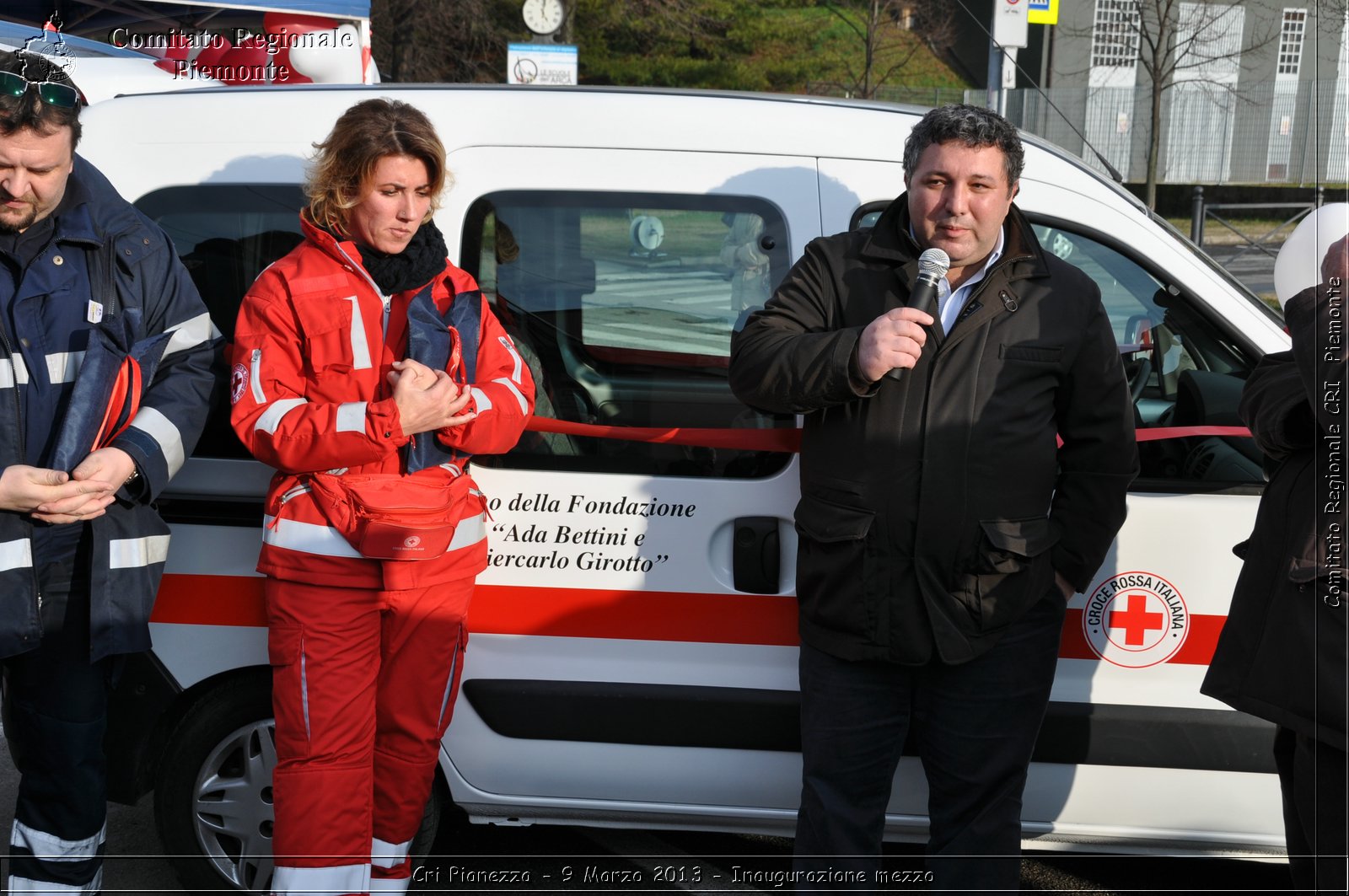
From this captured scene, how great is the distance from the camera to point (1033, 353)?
2.38 metres

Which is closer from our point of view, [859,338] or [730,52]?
[859,338]

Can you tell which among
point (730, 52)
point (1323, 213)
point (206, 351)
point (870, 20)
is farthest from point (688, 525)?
point (730, 52)

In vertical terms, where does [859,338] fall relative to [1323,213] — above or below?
below

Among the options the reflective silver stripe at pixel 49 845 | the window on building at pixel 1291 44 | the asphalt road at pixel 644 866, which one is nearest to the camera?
the reflective silver stripe at pixel 49 845

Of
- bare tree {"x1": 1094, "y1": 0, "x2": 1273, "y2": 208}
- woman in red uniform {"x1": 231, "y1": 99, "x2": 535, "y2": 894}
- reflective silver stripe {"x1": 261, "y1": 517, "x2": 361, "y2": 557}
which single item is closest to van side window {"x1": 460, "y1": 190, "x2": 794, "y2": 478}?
woman in red uniform {"x1": 231, "y1": 99, "x2": 535, "y2": 894}

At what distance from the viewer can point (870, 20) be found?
1873 cm

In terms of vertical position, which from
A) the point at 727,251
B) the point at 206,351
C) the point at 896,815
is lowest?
the point at 896,815

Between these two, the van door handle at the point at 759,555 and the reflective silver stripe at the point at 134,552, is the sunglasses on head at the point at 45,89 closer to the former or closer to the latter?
the reflective silver stripe at the point at 134,552

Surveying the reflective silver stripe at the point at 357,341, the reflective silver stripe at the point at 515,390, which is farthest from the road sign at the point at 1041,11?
the reflective silver stripe at the point at 357,341

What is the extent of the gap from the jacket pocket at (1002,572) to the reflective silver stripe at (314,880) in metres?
1.46

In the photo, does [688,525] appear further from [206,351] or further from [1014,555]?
[206,351]

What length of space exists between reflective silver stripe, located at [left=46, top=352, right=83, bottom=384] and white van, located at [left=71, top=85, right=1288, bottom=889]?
0.40 metres

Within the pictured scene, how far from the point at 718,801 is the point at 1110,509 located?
1170 mm

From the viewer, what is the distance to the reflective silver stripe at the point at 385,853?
279 cm
